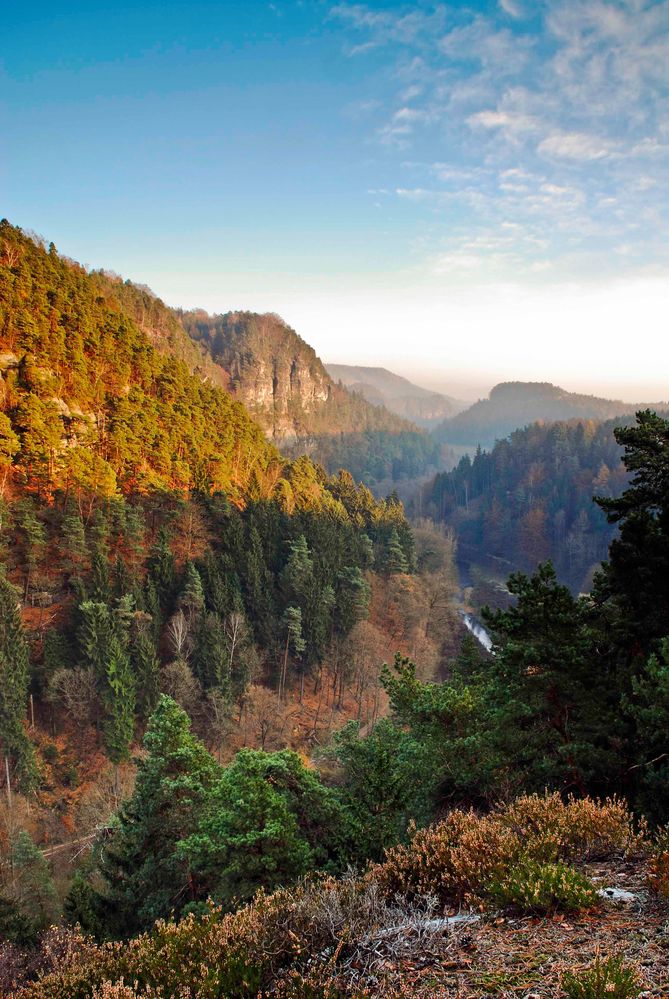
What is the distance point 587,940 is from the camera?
4445 millimetres

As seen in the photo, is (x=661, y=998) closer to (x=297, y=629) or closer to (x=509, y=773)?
(x=509, y=773)

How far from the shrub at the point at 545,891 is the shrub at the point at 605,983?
1189 mm

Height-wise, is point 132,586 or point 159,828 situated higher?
point 132,586

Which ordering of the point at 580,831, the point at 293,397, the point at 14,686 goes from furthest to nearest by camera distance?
the point at 293,397, the point at 14,686, the point at 580,831

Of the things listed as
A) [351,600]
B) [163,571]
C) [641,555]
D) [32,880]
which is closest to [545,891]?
[641,555]

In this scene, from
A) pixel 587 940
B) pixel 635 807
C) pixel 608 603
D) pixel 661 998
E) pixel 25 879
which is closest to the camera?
pixel 661 998

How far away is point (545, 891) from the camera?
16.1 ft

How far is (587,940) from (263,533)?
3933 cm

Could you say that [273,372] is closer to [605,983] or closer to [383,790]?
[383,790]

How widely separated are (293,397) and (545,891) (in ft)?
487

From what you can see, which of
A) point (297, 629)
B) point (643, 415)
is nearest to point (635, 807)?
point (643, 415)

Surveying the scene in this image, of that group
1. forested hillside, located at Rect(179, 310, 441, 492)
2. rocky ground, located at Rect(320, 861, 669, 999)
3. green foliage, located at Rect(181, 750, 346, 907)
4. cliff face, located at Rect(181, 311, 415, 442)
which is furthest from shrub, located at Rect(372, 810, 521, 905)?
cliff face, located at Rect(181, 311, 415, 442)

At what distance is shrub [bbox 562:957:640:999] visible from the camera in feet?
11.0

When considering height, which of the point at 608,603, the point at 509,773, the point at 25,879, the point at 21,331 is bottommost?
the point at 25,879
